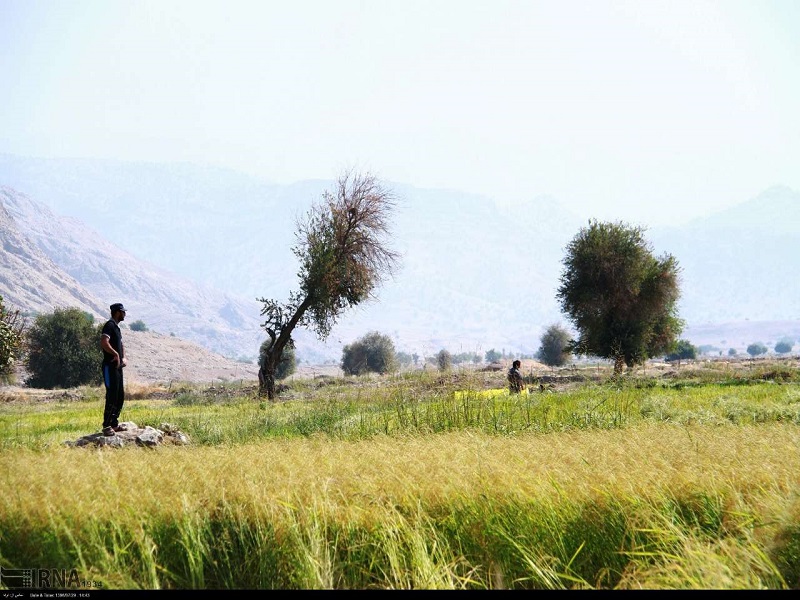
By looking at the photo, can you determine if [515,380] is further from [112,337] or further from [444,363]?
[444,363]

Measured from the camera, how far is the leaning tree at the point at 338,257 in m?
37.1

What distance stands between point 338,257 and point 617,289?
19272 millimetres

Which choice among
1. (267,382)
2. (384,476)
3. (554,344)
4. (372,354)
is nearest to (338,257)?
(267,382)

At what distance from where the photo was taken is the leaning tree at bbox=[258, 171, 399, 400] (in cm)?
3706

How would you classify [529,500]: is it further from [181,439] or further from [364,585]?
[181,439]

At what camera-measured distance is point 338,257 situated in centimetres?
3734

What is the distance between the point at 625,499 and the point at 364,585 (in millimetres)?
2771

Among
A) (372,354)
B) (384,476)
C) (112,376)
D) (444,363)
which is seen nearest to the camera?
(384,476)

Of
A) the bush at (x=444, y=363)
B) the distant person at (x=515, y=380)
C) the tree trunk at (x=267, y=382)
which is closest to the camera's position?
the bush at (x=444, y=363)

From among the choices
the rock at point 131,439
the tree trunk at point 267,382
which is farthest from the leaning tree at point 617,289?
the rock at point 131,439

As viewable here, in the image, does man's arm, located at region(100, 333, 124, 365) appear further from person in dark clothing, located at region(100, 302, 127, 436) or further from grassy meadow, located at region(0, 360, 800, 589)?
grassy meadow, located at region(0, 360, 800, 589)

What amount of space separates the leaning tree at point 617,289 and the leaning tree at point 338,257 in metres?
15.3

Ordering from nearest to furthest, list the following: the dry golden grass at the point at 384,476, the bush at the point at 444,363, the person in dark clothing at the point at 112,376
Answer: the dry golden grass at the point at 384,476 < the person in dark clothing at the point at 112,376 < the bush at the point at 444,363

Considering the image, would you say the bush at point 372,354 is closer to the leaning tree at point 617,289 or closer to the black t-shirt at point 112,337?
the leaning tree at point 617,289
